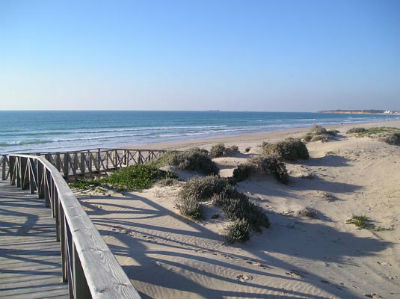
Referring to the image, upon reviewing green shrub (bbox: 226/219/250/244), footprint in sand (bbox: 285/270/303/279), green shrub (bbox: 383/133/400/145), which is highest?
green shrub (bbox: 383/133/400/145)

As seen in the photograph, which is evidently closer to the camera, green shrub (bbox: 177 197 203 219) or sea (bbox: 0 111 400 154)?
green shrub (bbox: 177 197 203 219)

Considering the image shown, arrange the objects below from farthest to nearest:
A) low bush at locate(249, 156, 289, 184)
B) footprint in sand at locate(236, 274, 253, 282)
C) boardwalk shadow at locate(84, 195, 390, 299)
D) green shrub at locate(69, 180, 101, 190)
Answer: low bush at locate(249, 156, 289, 184) < green shrub at locate(69, 180, 101, 190) < footprint in sand at locate(236, 274, 253, 282) < boardwalk shadow at locate(84, 195, 390, 299)

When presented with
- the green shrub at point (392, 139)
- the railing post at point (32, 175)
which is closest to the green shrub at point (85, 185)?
the railing post at point (32, 175)

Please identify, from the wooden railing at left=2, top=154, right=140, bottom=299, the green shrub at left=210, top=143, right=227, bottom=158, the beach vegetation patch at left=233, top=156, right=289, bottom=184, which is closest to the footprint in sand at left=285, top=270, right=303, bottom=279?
the wooden railing at left=2, top=154, right=140, bottom=299

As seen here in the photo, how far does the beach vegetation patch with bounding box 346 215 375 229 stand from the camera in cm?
914

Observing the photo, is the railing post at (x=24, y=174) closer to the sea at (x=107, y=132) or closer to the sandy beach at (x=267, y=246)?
the sandy beach at (x=267, y=246)

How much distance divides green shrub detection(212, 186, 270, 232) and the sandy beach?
0.24 meters

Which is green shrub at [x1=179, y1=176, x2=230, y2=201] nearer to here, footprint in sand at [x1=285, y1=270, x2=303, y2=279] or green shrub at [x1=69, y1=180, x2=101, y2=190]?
green shrub at [x1=69, y1=180, x2=101, y2=190]

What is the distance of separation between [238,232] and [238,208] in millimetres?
1140

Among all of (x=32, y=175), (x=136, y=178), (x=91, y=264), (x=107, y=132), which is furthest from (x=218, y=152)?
(x=107, y=132)

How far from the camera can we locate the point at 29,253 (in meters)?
4.51

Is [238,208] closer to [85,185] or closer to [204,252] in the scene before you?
[204,252]

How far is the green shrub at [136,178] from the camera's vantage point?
10.2 meters

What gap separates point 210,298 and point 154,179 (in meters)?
6.83
